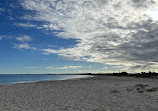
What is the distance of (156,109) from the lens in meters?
11.1

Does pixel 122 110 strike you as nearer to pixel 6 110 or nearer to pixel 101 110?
pixel 101 110

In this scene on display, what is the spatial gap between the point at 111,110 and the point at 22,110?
7.09m

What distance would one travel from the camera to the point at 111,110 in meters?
11.0

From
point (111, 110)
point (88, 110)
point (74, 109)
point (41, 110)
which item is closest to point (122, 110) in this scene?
point (111, 110)

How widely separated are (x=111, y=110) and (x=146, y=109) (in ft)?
9.36

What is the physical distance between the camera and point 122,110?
1098 cm

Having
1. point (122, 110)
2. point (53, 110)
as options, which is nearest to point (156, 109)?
point (122, 110)

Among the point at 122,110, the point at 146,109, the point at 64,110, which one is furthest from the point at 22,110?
the point at 146,109

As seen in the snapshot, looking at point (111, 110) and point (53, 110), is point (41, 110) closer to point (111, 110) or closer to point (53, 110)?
point (53, 110)

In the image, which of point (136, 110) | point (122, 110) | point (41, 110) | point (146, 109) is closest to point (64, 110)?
point (41, 110)

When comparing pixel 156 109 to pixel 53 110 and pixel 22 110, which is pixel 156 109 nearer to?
pixel 53 110

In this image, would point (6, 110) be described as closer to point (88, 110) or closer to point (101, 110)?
point (88, 110)

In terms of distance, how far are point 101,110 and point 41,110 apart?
482 cm

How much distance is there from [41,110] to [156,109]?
30.3 ft
